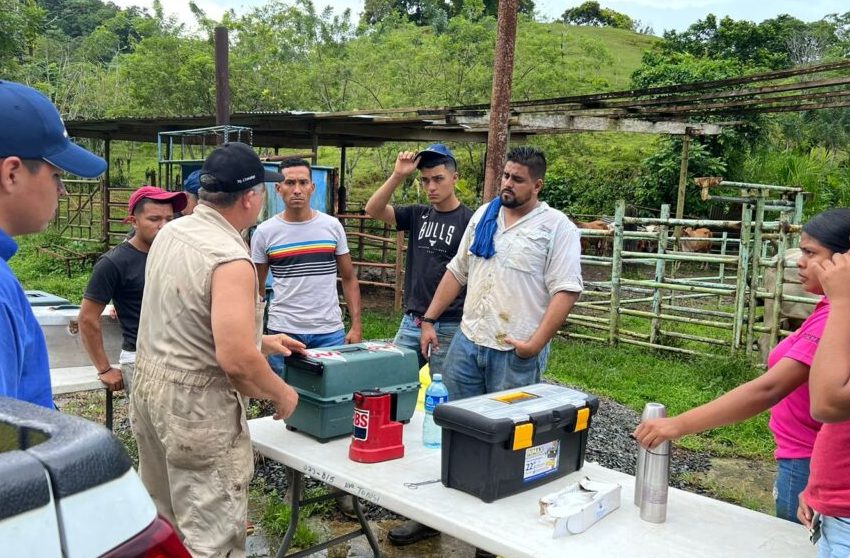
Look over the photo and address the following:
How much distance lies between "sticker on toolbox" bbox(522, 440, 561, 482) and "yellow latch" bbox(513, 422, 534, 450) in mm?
46

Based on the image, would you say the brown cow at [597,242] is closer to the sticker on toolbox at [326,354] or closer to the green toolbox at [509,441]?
the sticker on toolbox at [326,354]

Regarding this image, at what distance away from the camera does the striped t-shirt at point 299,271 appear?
13.8ft

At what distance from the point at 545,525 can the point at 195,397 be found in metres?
1.23

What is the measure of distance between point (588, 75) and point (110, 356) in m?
21.1

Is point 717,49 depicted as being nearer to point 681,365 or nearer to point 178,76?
point 178,76

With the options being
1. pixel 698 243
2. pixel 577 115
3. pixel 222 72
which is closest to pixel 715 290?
pixel 577 115

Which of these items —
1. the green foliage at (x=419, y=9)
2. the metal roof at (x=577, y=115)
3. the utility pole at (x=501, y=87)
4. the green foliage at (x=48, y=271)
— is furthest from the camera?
the green foliage at (x=419, y=9)

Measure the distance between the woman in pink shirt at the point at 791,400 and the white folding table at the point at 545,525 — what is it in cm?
19

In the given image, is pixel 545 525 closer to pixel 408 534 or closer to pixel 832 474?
pixel 832 474

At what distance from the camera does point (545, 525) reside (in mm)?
2211

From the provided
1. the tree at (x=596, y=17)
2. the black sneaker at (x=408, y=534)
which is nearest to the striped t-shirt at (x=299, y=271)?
the black sneaker at (x=408, y=534)

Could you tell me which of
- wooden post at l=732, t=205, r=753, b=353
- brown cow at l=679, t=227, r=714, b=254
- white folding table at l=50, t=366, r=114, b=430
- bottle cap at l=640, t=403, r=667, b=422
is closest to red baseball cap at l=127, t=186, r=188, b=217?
white folding table at l=50, t=366, r=114, b=430

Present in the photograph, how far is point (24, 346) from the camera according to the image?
136cm

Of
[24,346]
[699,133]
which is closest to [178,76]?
[699,133]
